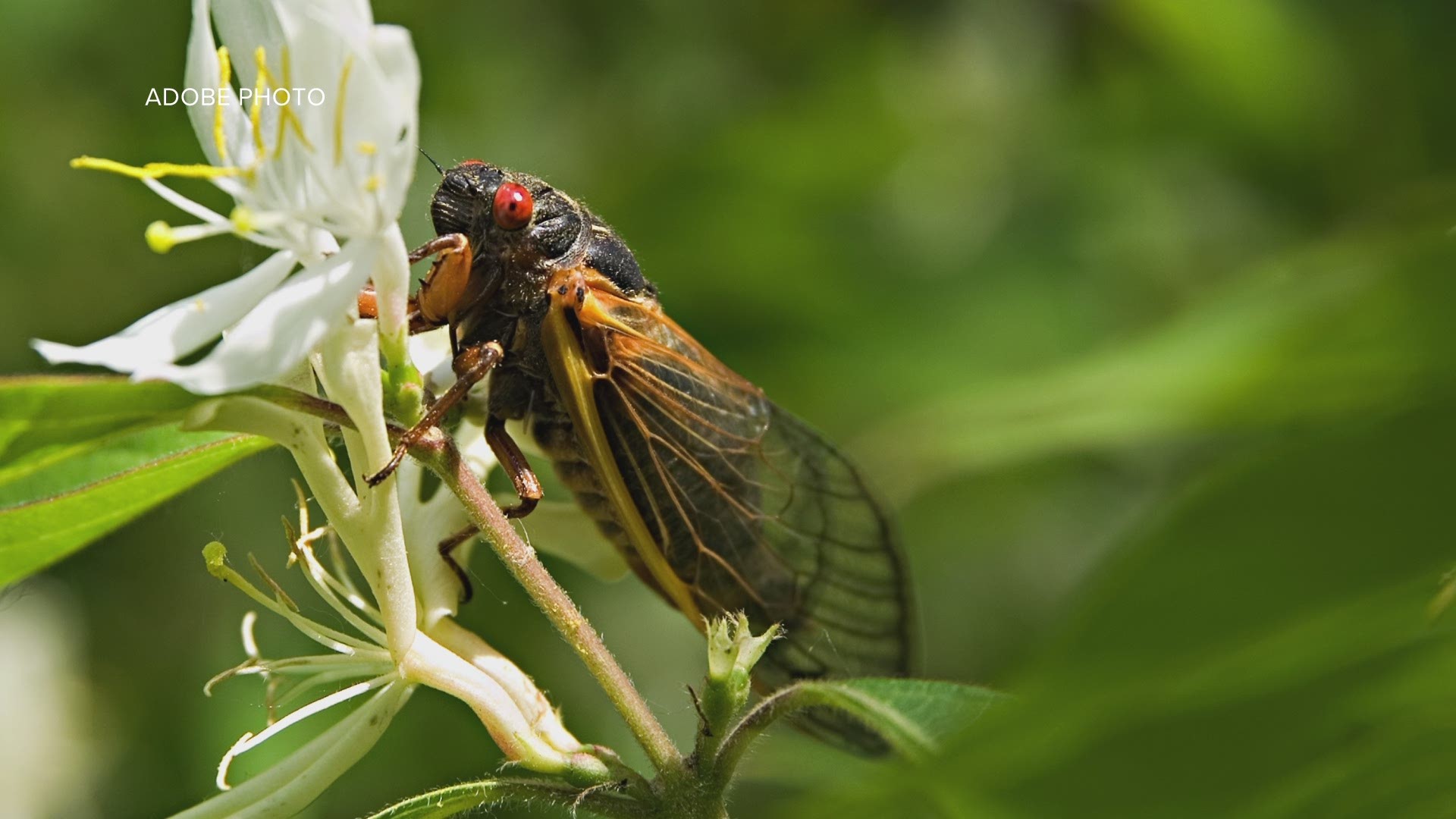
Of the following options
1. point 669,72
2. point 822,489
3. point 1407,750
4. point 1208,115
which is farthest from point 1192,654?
point 669,72

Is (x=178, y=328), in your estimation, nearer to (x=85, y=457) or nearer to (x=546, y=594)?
(x=85, y=457)

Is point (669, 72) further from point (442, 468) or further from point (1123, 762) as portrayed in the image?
point (1123, 762)

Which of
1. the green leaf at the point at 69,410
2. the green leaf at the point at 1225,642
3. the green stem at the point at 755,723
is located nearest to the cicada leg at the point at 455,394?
the green leaf at the point at 69,410

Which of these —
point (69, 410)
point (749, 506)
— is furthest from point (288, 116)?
point (749, 506)

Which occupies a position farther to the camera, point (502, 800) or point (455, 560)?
point (455, 560)

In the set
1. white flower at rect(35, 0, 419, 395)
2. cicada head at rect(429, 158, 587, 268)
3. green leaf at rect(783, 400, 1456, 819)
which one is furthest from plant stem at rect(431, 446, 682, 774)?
green leaf at rect(783, 400, 1456, 819)

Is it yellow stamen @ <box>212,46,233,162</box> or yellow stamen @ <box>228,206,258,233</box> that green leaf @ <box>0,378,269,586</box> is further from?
yellow stamen @ <box>212,46,233,162</box>
